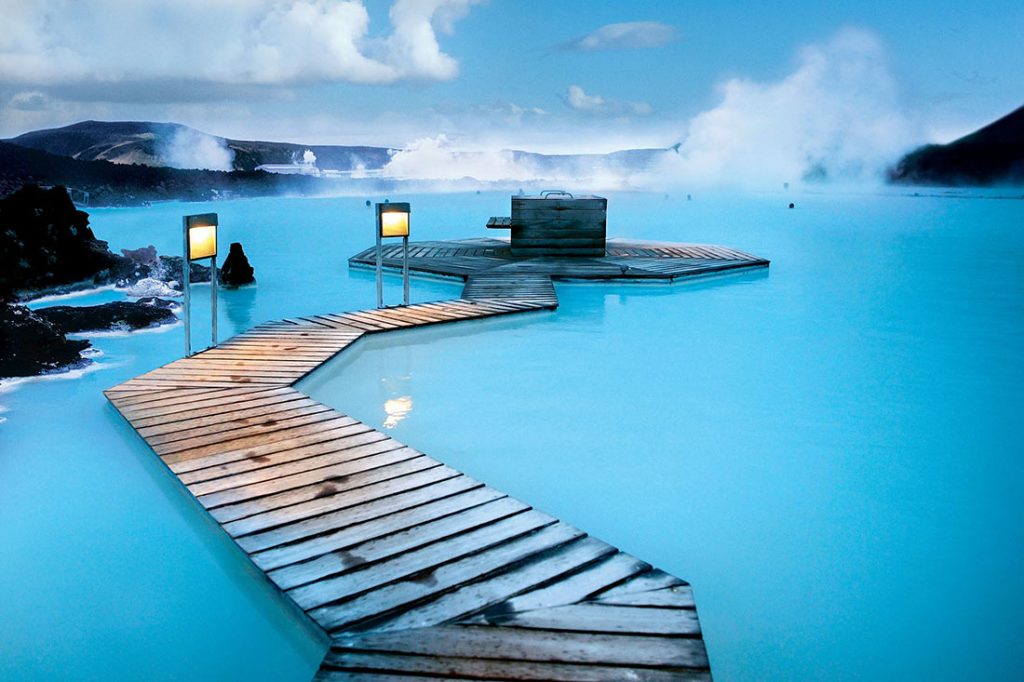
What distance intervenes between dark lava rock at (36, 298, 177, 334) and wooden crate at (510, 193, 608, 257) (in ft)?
21.0

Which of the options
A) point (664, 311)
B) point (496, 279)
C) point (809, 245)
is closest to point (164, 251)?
point (496, 279)

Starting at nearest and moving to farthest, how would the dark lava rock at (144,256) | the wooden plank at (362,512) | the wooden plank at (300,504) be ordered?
the wooden plank at (362,512), the wooden plank at (300,504), the dark lava rock at (144,256)

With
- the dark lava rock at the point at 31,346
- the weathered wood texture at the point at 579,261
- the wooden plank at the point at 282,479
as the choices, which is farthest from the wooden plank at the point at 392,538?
the weathered wood texture at the point at 579,261

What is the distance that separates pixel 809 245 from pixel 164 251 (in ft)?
60.0

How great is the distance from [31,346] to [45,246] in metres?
5.16

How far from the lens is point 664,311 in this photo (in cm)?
1060

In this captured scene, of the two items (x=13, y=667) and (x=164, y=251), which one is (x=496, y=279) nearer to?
(x=13, y=667)

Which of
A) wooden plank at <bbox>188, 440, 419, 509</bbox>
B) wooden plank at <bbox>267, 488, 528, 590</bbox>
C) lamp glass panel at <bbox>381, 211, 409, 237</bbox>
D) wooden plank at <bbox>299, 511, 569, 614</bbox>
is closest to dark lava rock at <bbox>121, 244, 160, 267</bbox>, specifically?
lamp glass panel at <bbox>381, 211, 409, 237</bbox>

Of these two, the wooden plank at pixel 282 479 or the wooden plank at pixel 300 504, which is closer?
the wooden plank at pixel 300 504

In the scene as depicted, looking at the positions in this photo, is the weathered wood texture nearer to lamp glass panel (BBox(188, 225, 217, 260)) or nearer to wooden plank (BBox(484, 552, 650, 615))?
lamp glass panel (BBox(188, 225, 217, 260))

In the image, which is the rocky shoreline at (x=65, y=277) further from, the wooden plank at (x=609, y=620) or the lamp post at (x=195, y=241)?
the wooden plank at (x=609, y=620)

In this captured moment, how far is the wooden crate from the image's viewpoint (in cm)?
1411

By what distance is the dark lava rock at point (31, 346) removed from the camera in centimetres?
698

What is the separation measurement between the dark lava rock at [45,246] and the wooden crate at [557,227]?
22.7 ft
